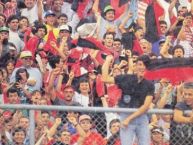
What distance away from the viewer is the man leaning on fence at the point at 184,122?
38.0 feet

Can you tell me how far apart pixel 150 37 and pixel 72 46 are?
1576mm

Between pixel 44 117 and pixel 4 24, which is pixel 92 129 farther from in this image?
pixel 4 24

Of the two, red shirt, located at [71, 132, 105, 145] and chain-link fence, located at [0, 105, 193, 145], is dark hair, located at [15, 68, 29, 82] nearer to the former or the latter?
chain-link fence, located at [0, 105, 193, 145]

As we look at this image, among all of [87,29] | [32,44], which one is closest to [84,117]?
[32,44]

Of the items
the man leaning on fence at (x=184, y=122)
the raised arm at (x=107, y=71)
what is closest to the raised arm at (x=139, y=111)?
the man leaning on fence at (x=184, y=122)

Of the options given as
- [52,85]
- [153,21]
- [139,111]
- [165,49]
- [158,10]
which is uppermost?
[158,10]

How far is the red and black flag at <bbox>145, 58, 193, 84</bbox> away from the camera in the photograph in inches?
538

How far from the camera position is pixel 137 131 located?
11.8 metres

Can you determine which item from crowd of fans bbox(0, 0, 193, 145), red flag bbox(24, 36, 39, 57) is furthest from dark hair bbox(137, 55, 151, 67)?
red flag bbox(24, 36, 39, 57)

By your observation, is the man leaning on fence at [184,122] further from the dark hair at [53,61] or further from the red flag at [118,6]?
the red flag at [118,6]

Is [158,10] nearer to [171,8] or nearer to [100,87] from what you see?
[171,8]

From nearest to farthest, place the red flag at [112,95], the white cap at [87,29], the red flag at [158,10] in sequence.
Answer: the red flag at [112,95] < the white cap at [87,29] < the red flag at [158,10]

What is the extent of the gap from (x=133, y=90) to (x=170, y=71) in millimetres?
2103

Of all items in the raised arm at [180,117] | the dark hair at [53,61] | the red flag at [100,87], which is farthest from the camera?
the dark hair at [53,61]
